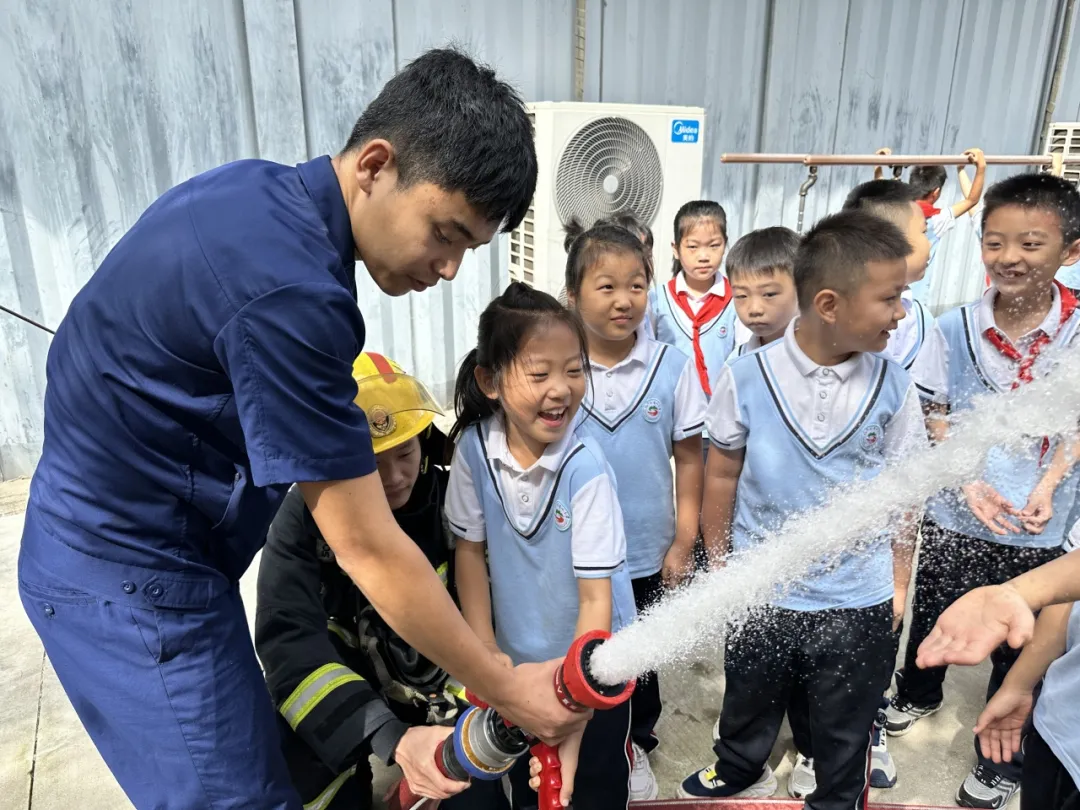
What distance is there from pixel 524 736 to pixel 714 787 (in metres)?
1.21

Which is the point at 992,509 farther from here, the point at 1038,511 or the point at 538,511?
the point at 538,511

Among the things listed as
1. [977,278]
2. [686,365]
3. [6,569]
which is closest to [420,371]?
[6,569]

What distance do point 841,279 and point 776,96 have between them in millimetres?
5227

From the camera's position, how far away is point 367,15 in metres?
4.90

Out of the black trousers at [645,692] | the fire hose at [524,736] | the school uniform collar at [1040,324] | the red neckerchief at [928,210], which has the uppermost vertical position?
the red neckerchief at [928,210]

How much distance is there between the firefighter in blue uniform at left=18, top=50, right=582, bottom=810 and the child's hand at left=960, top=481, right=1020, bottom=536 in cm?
174

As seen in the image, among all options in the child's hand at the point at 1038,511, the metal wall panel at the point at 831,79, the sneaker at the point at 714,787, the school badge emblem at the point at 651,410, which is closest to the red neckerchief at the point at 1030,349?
the child's hand at the point at 1038,511

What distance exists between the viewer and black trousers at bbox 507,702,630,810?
201cm

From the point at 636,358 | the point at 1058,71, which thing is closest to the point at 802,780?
the point at 636,358

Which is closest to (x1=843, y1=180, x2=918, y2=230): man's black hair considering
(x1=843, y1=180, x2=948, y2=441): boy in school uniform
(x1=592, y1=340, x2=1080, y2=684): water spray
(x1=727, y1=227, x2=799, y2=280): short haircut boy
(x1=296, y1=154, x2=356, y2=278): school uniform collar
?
(x1=843, y1=180, x2=948, y2=441): boy in school uniform

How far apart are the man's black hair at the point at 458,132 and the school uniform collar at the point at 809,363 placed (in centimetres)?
103

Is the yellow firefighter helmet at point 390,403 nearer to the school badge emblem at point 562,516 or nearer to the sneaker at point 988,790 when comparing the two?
the school badge emblem at point 562,516

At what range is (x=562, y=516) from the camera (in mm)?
1966

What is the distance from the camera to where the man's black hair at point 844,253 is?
210cm
